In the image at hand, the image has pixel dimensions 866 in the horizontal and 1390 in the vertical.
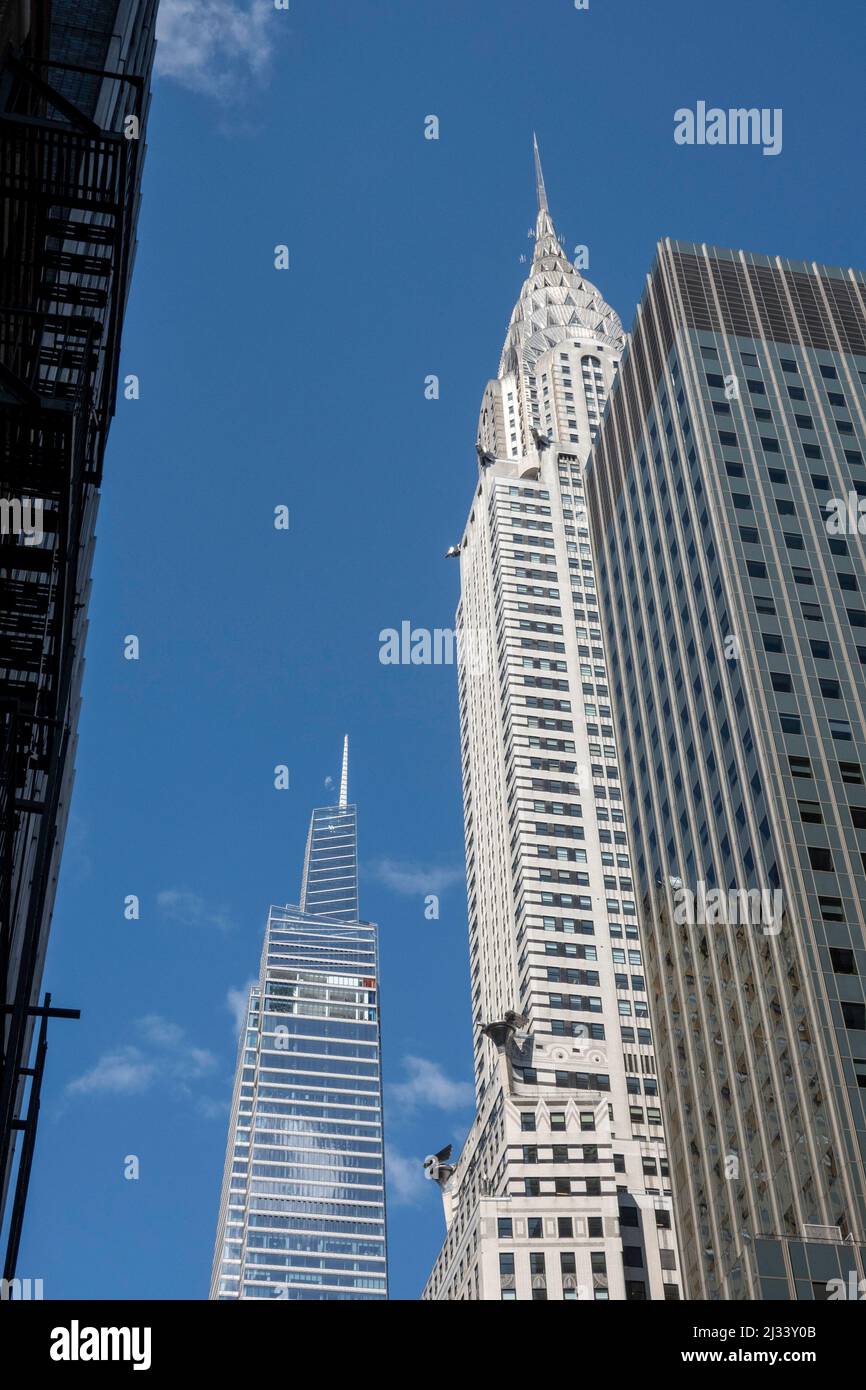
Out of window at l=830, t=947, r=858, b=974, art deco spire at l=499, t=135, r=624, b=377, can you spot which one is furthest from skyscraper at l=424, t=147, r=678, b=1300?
window at l=830, t=947, r=858, b=974

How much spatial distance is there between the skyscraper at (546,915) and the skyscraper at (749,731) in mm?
15398

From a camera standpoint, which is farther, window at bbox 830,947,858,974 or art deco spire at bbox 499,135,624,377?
art deco spire at bbox 499,135,624,377

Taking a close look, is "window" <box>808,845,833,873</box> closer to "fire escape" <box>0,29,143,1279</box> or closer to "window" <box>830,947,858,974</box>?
"window" <box>830,947,858,974</box>

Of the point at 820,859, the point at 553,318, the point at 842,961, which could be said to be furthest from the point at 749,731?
the point at 553,318

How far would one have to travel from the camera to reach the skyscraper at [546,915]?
97938mm

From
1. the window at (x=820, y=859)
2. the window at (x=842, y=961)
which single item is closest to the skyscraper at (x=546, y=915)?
the window at (x=842, y=961)

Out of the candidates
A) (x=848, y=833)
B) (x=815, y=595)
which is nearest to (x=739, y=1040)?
(x=848, y=833)

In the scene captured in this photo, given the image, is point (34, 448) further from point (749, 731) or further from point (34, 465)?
point (749, 731)

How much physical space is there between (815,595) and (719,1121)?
2810cm

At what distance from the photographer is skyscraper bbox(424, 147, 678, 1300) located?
97938 mm

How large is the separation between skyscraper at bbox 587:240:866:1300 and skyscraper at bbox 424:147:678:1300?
15.4m

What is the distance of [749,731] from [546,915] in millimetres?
45930
